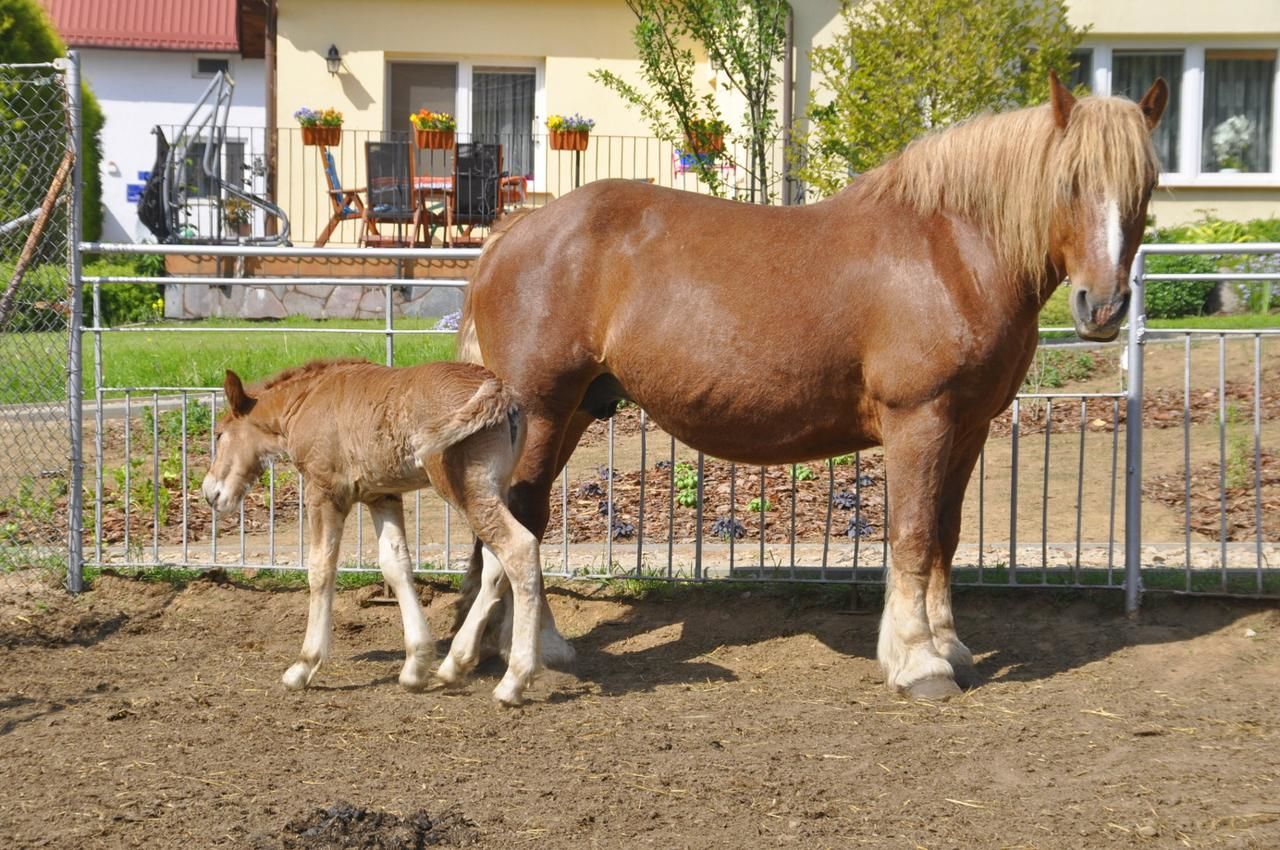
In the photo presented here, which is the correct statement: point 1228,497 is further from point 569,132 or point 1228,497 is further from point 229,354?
point 569,132

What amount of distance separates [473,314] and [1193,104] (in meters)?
13.0

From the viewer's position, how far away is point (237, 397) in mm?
5910

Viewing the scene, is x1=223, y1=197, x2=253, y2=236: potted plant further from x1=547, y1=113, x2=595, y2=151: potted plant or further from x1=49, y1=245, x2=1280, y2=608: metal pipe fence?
x1=49, y1=245, x2=1280, y2=608: metal pipe fence

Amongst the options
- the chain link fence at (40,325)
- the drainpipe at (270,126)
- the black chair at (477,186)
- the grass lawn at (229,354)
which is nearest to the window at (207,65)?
the drainpipe at (270,126)

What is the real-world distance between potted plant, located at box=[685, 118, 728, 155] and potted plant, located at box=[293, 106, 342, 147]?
18.8 feet

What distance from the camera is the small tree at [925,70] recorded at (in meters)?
10.6

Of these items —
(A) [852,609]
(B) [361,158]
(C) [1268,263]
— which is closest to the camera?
(A) [852,609]

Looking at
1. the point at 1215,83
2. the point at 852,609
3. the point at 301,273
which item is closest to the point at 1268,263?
the point at 1215,83

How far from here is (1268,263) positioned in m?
13.2

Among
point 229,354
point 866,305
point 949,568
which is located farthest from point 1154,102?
point 229,354

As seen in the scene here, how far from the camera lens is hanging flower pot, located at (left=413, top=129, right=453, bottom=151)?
1616 cm

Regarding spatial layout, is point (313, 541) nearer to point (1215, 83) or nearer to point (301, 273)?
point (301, 273)

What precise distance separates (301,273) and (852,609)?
10.8 m

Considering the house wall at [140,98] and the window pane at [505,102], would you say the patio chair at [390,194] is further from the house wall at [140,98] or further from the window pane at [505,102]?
the house wall at [140,98]
